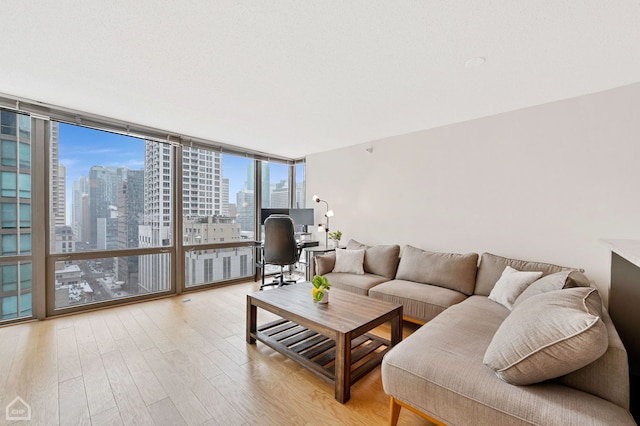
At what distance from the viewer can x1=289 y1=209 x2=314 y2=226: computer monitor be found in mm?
4781

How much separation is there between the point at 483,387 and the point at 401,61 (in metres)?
2.06

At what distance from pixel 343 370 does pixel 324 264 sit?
76.4 inches

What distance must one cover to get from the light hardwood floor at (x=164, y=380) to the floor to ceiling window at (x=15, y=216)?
1.01 ft

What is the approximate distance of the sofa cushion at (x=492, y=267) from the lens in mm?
2565

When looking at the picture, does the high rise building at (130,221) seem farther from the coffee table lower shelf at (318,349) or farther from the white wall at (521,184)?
the white wall at (521,184)

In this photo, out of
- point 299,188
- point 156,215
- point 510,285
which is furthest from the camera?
point 299,188

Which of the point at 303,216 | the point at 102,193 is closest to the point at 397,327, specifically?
the point at 303,216

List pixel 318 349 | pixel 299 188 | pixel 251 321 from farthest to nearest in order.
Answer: pixel 299 188 → pixel 251 321 → pixel 318 349

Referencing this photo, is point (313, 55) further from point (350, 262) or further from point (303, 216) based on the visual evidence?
point (303, 216)

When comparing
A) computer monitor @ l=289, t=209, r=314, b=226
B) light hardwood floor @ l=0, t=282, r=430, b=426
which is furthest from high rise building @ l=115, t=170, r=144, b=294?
computer monitor @ l=289, t=209, r=314, b=226

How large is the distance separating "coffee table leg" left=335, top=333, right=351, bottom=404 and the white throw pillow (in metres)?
1.78

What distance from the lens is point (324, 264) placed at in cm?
365

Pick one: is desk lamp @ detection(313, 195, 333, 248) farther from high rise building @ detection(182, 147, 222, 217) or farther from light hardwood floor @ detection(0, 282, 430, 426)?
light hardwood floor @ detection(0, 282, 430, 426)

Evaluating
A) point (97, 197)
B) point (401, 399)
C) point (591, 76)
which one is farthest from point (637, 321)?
point (97, 197)
